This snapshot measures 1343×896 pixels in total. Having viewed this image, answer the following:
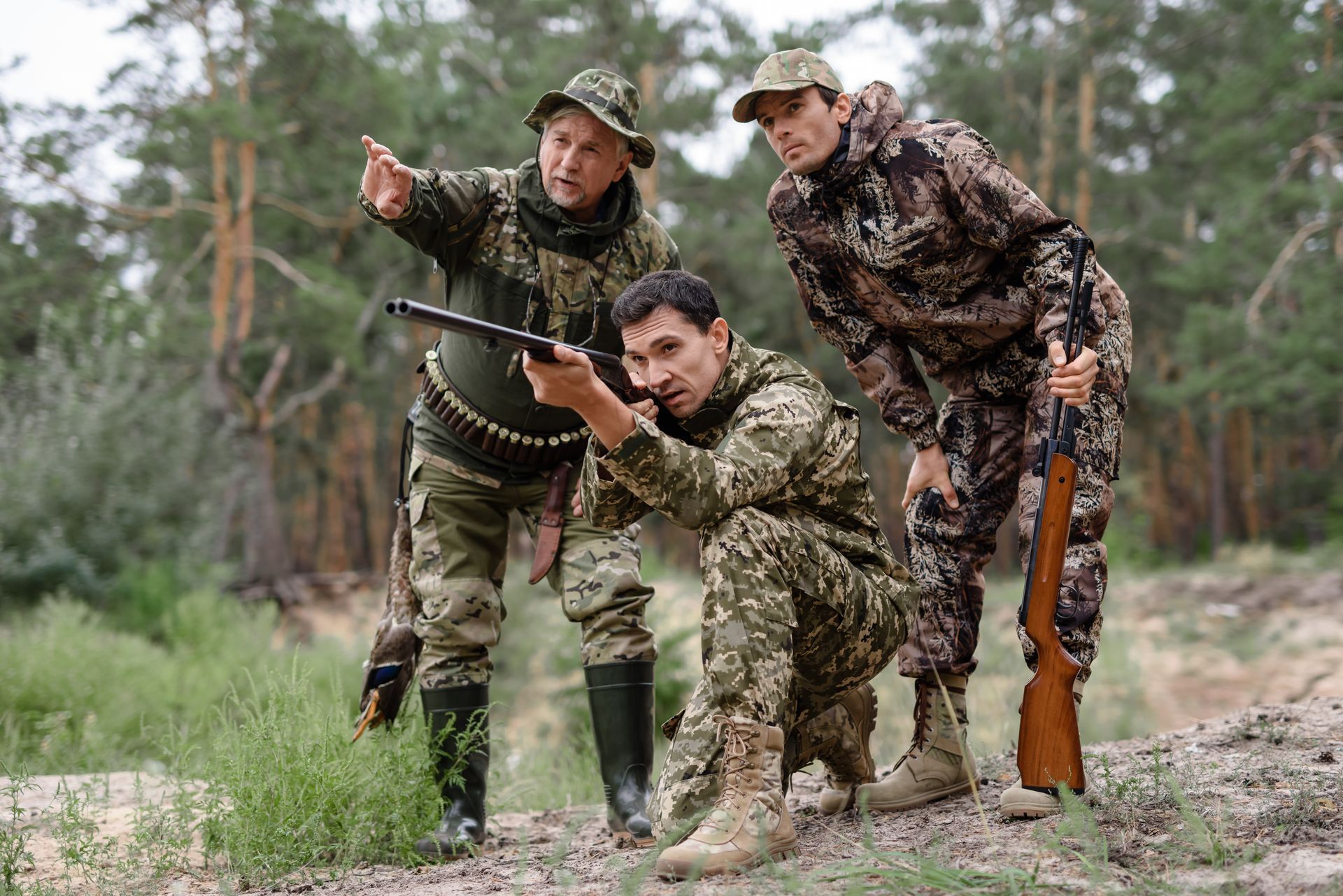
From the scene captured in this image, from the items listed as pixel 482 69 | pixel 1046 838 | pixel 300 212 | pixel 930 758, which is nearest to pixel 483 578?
pixel 930 758

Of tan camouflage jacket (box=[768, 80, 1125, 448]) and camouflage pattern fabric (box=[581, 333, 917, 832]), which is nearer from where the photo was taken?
camouflage pattern fabric (box=[581, 333, 917, 832])

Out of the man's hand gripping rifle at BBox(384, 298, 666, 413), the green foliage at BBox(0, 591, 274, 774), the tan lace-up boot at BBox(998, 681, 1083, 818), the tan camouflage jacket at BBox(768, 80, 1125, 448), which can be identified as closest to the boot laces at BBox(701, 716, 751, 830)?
the tan lace-up boot at BBox(998, 681, 1083, 818)

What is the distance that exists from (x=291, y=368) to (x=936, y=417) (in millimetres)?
22158

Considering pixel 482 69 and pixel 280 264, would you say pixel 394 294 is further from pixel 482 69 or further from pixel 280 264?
pixel 280 264

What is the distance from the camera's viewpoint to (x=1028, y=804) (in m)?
2.87

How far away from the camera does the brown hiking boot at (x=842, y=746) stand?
10.6ft

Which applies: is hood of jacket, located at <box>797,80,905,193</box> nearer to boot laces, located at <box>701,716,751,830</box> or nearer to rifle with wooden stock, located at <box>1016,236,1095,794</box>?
rifle with wooden stock, located at <box>1016,236,1095,794</box>

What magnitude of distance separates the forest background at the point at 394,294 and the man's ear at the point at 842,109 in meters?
2.46

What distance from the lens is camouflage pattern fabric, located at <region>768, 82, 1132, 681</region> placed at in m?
3.20

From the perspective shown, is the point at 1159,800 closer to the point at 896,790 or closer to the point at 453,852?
the point at 896,790

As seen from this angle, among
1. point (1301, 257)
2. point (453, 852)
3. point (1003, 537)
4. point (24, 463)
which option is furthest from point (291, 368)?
point (453, 852)

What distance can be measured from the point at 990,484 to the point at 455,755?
78.5 inches

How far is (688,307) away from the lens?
2875 mm

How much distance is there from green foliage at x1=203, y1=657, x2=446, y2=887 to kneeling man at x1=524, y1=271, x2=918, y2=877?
3.23 ft
